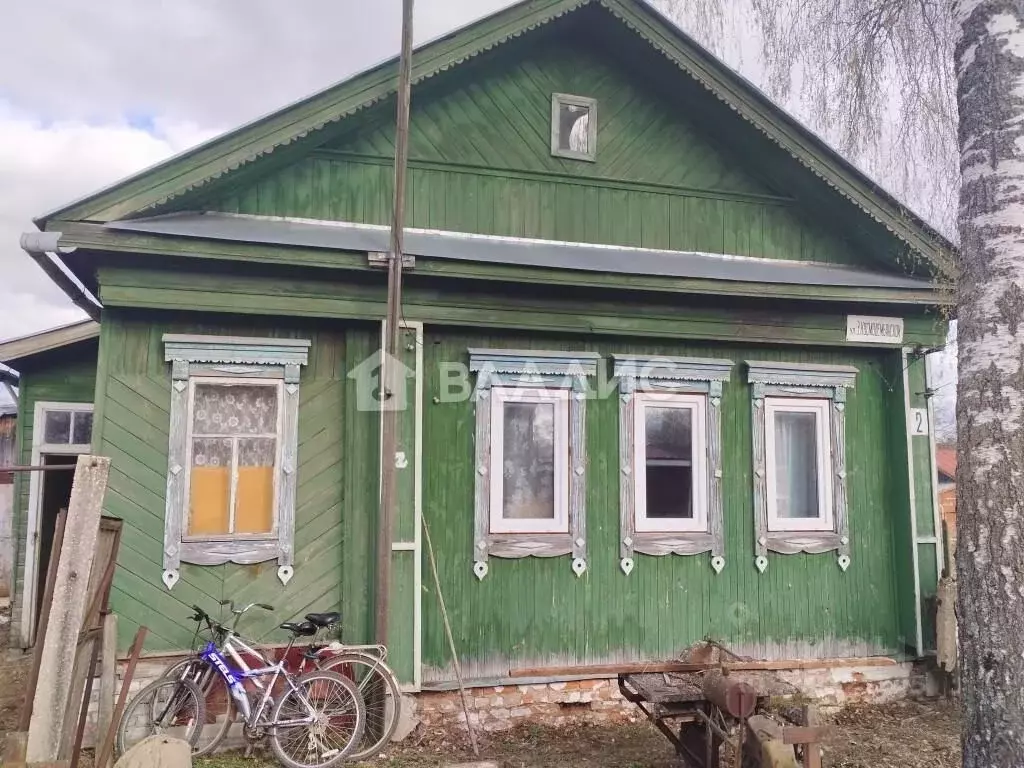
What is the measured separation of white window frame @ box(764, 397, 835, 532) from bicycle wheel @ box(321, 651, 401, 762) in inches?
144

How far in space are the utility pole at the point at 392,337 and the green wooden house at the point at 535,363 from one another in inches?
8.9

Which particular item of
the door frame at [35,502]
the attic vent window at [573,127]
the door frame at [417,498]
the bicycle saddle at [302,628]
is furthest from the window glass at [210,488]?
the door frame at [35,502]

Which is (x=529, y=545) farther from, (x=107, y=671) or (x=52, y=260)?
(x=52, y=260)

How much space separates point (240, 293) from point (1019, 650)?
549 centimetres

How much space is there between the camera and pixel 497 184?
268 inches

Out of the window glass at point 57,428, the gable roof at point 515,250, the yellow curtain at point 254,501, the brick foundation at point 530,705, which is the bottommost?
the brick foundation at point 530,705

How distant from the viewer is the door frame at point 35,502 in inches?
356

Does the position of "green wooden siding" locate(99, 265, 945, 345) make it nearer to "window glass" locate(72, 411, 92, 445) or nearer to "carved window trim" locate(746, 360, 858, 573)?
"carved window trim" locate(746, 360, 858, 573)

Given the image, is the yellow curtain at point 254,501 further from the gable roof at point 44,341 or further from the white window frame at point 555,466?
the gable roof at point 44,341

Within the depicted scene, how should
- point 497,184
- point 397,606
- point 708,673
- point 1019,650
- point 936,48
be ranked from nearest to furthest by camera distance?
point 1019,650, point 708,673, point 936,48, point 397,606, point 497,184

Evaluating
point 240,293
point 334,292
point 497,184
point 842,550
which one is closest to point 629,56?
point 497,184

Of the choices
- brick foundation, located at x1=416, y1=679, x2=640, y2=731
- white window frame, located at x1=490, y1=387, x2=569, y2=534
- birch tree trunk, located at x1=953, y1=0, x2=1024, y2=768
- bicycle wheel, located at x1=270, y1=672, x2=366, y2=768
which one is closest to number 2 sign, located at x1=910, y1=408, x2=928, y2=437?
birch tree trunk, located at x1=953, y1=0, x2=1024, y2=768

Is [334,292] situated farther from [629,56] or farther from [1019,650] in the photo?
[1019,650]

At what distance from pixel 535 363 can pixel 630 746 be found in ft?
10.2
